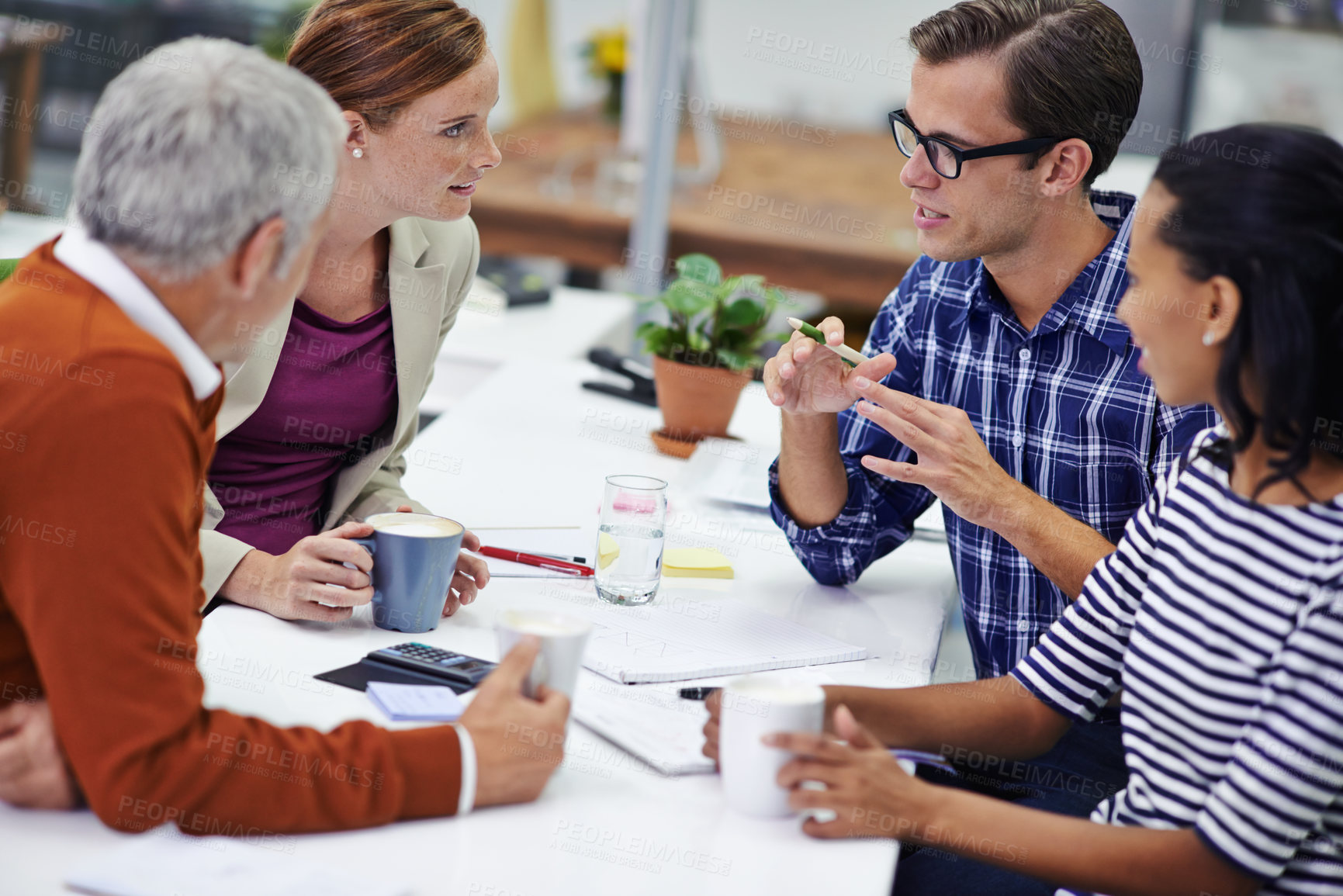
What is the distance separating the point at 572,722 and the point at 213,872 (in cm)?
35

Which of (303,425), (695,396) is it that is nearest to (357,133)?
(303,425)

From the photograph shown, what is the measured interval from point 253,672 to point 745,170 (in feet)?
13.8

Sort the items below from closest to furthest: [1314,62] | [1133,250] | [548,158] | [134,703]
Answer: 1. [134,703]
2. [1133,250]
3. [1314,62]
4. [548,158]

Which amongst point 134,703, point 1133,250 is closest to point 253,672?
point 134,703

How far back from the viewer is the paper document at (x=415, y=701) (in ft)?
3.35

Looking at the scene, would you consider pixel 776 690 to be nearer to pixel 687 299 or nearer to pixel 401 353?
pixel 401 353

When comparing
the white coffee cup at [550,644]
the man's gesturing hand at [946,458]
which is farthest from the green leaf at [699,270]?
the white coffee cup at [550,644]

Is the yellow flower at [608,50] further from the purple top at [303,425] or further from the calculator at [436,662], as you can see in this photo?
the calculator at [436,662]

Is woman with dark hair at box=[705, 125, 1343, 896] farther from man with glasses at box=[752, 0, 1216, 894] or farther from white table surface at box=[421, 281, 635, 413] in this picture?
white table surface at box=[421, 281, 635, 413]

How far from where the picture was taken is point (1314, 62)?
4.09 metres

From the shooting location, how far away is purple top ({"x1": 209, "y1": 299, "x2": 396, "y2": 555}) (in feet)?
5.30

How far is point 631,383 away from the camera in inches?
91.5

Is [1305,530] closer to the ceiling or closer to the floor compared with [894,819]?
closer to the ceiling

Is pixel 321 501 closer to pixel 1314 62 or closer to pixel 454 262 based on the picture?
pixel 454 262
